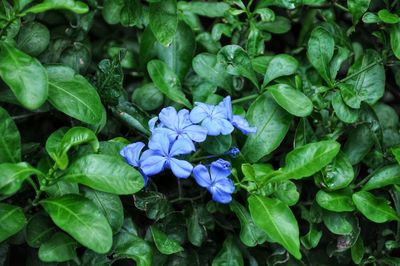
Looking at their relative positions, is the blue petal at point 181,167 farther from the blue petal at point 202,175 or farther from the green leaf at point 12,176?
the green leaf at point 12,176

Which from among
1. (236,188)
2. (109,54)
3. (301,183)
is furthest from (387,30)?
(109,54)

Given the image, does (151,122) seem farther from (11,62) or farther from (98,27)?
(98,27)

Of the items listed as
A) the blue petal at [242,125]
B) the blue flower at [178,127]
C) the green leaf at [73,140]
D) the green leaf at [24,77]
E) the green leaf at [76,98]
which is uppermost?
the green leaf at [24,77]

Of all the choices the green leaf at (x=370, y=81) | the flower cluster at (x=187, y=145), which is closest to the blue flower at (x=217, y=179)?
the flower cluster at (x=187, y=145)

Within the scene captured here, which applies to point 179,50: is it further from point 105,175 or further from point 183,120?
point 105,175

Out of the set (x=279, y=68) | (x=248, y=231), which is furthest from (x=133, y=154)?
(x=279, y=68)

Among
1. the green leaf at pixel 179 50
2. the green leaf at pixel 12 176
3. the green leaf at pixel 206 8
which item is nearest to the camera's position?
the green leaf at pixel 12 176

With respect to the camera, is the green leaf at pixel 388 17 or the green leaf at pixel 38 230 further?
the green leaf at pixel 388 17

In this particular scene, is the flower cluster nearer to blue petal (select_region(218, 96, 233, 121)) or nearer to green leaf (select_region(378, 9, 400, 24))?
blue petal (select_region(218, 96, 233, 121))
